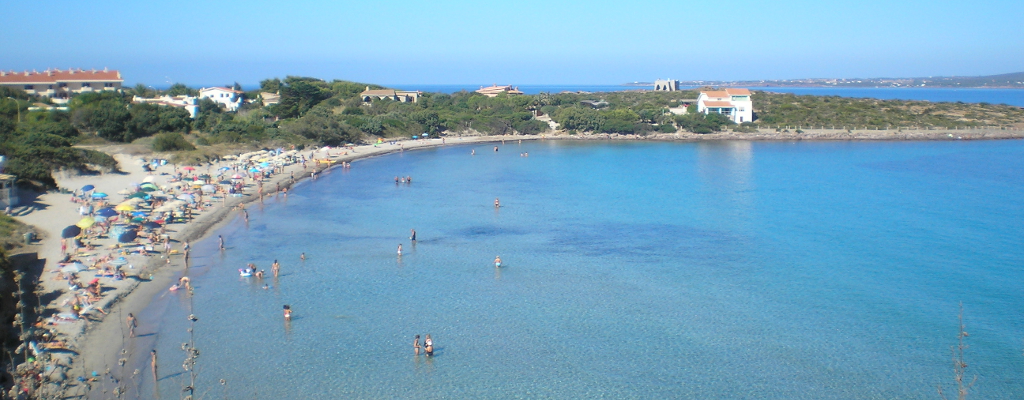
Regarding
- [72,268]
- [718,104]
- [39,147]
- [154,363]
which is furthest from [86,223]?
[718,104]

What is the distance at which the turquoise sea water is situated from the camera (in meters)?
15.0

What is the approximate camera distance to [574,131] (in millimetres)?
72438

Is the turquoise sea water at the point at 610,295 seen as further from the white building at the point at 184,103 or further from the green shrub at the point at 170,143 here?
the white building at the point at 184,103

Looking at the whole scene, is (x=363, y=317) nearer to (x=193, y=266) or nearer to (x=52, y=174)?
(x=193, y=266)

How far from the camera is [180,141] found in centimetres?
4441

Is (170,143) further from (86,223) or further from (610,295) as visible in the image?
(610,295)

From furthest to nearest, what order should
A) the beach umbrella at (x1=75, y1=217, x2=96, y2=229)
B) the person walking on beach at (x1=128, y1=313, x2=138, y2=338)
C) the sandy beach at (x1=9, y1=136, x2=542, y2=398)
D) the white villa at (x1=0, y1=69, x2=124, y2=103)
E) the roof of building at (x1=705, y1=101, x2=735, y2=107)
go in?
1. the roof of building at (x1=705, y1=101, x2=735, y2=107)
2. the white villa at (x1=0, y1=69, x2=124, y2=103)
3. the beach umbrella at (x1=75, y1=217, x2=96, y2=229)
4. the person walking on beach at (x1=128, y1=313, x2=138, y2=338)
5. the sandy beach at (x1=9, y1=136, x2=542, y2=398)

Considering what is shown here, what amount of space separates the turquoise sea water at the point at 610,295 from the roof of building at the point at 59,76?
38085 mm

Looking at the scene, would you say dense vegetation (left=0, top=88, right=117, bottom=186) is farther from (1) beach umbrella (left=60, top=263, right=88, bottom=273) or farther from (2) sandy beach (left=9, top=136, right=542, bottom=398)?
(1) beach umbrella (left=60, top=263, right=88, bottom=273)

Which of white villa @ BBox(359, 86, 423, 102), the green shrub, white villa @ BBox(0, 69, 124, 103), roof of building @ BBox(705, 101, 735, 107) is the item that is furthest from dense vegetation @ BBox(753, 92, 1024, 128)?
white villa @ BBox(0, 69, 124, 103)

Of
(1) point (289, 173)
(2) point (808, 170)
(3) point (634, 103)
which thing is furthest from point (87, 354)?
(3) point (634, 103)

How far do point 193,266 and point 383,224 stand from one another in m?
8.65

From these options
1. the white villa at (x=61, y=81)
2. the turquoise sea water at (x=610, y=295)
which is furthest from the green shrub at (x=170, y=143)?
the white villa at (x=61, y=81)

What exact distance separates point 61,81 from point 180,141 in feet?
90.2
